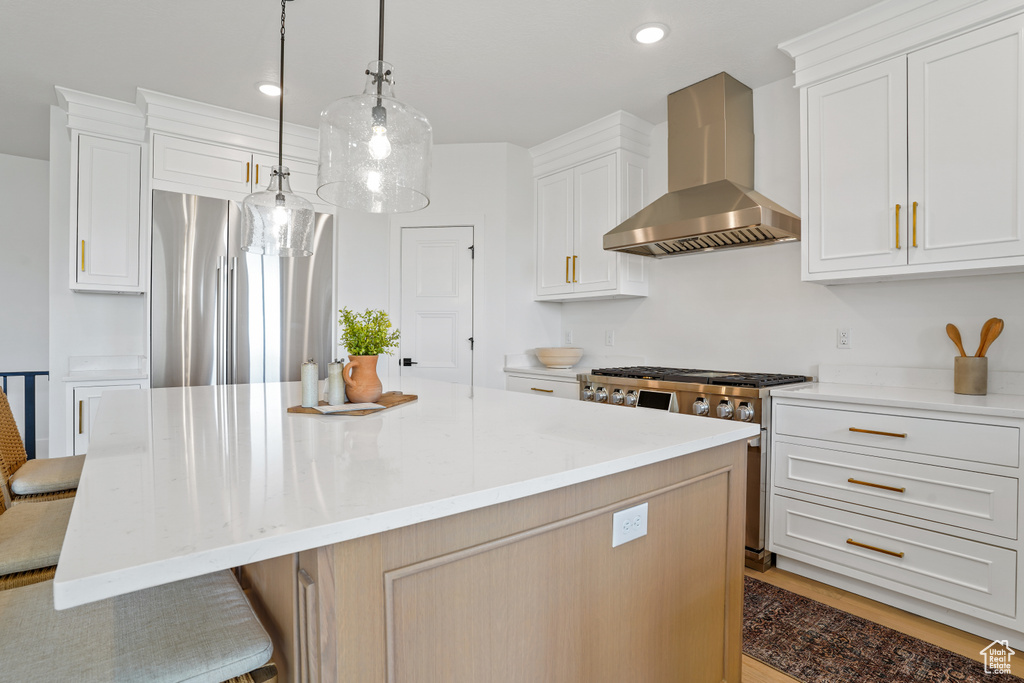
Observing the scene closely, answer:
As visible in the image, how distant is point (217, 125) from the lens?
354 cm

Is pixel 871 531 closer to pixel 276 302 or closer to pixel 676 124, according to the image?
pixel 676 124

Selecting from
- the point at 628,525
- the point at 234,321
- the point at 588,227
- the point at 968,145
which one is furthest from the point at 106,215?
the point at 968,145

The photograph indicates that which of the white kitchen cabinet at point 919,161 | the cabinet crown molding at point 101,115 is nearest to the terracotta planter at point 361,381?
the white kitchen cabinet at point 919,161

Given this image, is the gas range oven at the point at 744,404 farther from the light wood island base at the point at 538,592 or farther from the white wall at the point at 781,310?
the light wood island base at the point at 538,592

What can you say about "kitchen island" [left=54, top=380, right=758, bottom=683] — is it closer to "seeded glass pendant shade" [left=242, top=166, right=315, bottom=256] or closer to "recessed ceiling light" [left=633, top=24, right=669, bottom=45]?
"seeded glass pendant shade" [left=242, top=166, right=315, bottom=256]

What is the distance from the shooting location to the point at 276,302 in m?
3.64

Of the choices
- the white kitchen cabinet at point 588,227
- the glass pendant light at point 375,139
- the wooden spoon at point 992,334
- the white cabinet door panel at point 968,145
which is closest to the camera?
the glass pendant light at point 375,139

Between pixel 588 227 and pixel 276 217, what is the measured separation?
91.5 inches

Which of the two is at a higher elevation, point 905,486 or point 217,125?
point 217,125

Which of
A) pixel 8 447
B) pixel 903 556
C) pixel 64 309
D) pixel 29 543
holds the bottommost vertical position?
pixel 903 556

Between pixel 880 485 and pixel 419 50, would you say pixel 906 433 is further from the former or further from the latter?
pixel 419 50

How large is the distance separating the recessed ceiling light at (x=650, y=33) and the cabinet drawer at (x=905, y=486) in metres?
2.03

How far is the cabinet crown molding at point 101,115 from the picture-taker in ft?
10.8

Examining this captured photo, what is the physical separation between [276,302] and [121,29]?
1656mm
